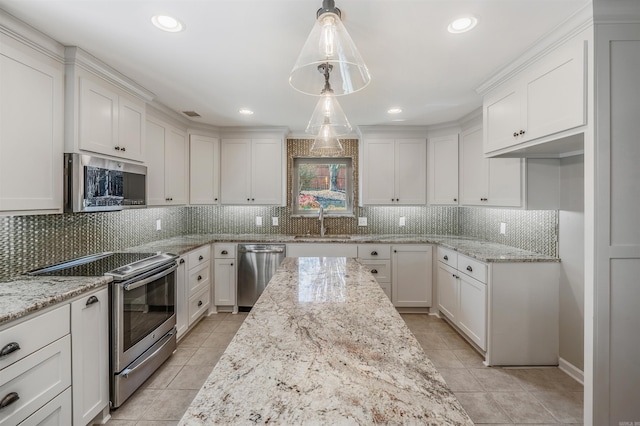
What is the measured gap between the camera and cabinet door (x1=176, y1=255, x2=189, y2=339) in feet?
9.28

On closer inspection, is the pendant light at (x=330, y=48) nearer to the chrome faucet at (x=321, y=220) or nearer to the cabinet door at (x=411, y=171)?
the cabinet door at (x=411, y=171)

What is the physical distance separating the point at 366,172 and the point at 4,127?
332cm

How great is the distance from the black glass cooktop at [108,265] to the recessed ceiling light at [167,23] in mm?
1586

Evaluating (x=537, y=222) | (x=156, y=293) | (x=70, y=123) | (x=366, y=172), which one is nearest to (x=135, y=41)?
(x=70, y=123)

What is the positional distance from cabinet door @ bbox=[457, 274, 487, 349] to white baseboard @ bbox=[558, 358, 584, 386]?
63cm

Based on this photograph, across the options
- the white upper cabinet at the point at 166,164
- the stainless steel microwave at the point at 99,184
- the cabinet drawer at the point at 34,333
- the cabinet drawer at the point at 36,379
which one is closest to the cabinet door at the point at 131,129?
the stainless steel microwave at the point at 99,184

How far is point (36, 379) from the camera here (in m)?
1.38

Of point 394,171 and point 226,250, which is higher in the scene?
point 394,171

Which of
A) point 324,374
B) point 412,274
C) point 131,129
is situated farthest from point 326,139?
point 412,274

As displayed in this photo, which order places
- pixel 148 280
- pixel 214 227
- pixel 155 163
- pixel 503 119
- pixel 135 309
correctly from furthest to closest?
1. pixel 214 227
2. pixel 155 163
3. pixel 503 119
4. pixel 148 280
5. pixel 135 309

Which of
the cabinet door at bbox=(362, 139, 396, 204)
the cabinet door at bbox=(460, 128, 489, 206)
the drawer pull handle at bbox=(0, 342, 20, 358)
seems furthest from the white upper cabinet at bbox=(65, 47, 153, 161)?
the cabinet door at bbox=(460, 128, 489, 206)

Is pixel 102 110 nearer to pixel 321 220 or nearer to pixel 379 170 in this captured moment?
pixel 321 220

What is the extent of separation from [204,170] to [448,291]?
3433mm

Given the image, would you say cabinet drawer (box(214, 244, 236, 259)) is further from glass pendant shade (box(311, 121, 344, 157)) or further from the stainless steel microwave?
glass pendant shade (box(311, 121, 344, 157))
